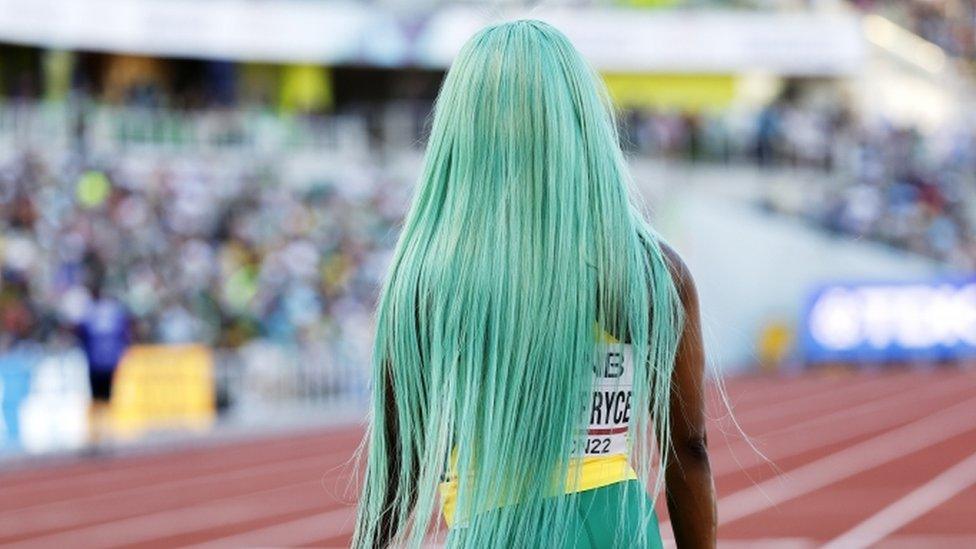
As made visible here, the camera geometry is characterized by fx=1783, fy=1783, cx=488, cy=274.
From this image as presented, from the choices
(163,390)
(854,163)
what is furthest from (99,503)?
(854,163)

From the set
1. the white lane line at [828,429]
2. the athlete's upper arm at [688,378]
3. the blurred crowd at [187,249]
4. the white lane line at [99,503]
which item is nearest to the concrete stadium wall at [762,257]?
the blurred crowd at [187,249]

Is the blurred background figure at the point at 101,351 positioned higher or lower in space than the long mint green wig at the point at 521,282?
lower

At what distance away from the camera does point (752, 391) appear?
69.4 feet

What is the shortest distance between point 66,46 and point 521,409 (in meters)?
26.0

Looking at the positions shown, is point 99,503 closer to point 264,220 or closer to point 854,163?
point 264,220

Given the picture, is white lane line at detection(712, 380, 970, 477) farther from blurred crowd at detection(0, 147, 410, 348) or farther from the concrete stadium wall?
the concrete stadium wall

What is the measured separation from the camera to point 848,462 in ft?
42.5

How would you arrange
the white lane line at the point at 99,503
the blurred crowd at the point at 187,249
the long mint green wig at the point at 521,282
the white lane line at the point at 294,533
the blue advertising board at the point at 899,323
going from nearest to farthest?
the long mint green wig at the point at 521,282 → the white lane line at the point at 294,533 → the white lane line at the point at 99,503 → the blurred crowd at the point at 187,249 → the blue advertising board at the point at 899,323

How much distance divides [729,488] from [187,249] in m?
10.5

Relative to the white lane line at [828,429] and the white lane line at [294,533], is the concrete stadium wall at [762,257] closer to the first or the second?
the white lane line at [828,429]

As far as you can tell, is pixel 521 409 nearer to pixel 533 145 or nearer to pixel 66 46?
pixel 533 145

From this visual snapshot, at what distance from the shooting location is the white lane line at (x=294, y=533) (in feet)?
31.3

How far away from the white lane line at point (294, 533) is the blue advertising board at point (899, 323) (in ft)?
53.6

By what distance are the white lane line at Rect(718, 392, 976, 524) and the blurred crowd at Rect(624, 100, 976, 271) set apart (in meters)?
11.6
